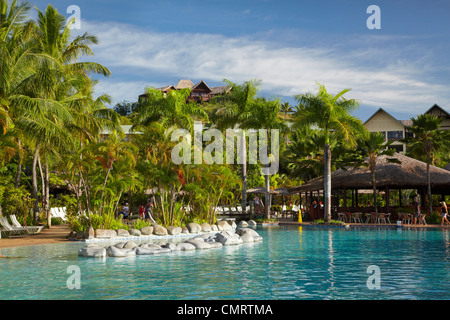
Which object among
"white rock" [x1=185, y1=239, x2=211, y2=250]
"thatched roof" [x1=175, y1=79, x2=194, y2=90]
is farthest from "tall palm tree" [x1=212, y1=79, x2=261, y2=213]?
"thatched roof" [x1=175, y1=79, x2=194, y2=90]

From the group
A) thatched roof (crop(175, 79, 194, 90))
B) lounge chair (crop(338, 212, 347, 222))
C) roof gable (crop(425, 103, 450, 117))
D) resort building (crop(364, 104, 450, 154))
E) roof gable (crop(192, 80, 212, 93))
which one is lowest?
lounge chair (crop(338, 212, 347, 222))

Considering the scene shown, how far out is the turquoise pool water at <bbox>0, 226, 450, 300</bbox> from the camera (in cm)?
858

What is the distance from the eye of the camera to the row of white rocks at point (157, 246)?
13.8 m

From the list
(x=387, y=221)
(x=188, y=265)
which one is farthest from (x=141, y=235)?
(x=387, y=221)

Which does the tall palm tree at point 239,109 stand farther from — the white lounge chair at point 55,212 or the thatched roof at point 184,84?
the thatched roof at point 184,84

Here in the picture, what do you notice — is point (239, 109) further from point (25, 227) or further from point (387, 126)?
point (387, 126)

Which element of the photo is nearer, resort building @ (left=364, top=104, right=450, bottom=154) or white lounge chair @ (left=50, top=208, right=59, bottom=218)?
white lounge chair @ (left=50, top=208, right=59, bottom=218)

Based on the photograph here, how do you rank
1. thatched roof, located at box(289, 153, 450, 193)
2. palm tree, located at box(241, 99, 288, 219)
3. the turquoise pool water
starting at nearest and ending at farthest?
1. the turquoise pool water
2. thatched roof, located at box(289, 153, 450, 193)
3. palm tree, located at box(241, 99, 288, 219)

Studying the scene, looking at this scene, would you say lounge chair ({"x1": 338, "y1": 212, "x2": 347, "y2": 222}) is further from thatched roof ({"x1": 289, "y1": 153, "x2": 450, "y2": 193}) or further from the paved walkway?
the paved walkway

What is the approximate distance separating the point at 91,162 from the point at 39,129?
7.25ft

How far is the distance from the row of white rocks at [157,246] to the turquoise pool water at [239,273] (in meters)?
0.42

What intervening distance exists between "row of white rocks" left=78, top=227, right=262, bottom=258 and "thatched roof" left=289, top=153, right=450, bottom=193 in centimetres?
1362
